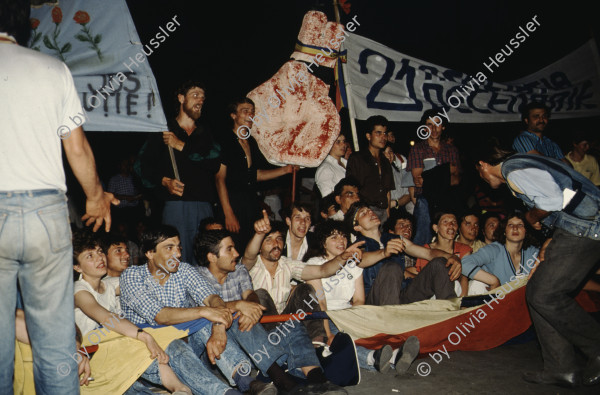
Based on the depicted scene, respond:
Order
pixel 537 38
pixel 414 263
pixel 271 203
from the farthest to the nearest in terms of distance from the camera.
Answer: pixel 537 38, pixel 271 203, pixel 414 263

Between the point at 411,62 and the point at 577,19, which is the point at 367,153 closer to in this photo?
the point at 411,62

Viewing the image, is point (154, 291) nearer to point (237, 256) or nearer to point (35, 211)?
point (237, 256)

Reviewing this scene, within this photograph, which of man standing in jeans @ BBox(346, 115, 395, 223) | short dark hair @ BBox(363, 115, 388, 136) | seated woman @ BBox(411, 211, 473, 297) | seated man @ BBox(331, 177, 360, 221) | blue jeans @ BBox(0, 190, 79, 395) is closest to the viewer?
blue jeans @ BBox(0, 190, 79, 395)

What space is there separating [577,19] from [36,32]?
1588cm

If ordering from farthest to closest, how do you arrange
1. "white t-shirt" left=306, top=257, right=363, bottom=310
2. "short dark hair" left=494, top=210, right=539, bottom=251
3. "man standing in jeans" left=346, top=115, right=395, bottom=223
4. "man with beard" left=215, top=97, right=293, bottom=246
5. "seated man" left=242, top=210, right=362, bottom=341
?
"man standing in jeans" left=346, top=115, right=395, bottom=223
"short dark hair" left=494, top=210, right=539, bottom=251
"man with beard" left=215, top=97, right=293, bottom=246
"white t-shirt" left=306, top=257, right=363, bottom=310
"seated man" left=242, top=210, right=362, bottom=341

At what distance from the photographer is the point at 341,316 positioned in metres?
4.17

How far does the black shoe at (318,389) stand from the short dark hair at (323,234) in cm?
160

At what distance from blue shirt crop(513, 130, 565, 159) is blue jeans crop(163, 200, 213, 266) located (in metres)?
3.41

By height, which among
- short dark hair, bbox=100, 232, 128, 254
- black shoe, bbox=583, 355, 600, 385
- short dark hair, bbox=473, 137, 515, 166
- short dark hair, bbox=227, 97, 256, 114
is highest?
short dark hair, bbox=227, 97, 256, 114

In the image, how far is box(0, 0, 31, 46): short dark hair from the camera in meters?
2.28

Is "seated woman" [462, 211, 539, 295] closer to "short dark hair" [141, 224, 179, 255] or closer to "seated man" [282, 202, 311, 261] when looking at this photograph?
"seated man" [282, 202, 311, 261]

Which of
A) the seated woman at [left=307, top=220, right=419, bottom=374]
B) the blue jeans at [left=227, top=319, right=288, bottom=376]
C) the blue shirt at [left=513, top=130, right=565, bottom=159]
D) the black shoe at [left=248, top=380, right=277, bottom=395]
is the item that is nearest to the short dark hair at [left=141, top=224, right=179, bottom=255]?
the blue jeans at [left=227, top=319, right=288, bottom=376]

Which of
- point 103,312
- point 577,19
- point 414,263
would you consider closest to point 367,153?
point 414,263

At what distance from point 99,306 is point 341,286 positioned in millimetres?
2151
